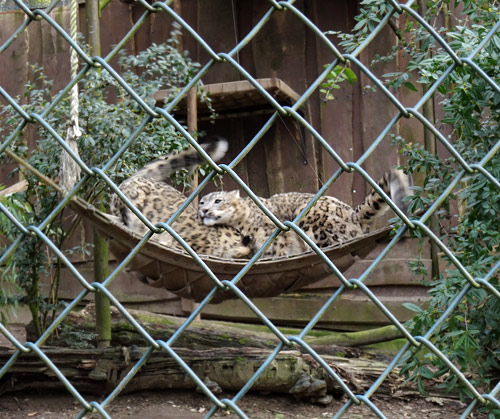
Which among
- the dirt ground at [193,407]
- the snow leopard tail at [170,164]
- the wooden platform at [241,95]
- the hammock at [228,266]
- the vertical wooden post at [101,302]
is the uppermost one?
the wooden platform at [241,95]

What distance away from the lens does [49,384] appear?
4402 mm

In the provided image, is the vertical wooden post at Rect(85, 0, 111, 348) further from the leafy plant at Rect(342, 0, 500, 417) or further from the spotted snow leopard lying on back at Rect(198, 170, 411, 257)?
the leafy plant at Rect(342, 0, 500, 417)

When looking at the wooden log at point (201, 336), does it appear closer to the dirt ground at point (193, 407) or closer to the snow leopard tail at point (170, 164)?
the dirt ground at point (193, 407)

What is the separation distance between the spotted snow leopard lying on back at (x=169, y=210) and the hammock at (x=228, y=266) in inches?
19.7

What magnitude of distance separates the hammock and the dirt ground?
0.64m

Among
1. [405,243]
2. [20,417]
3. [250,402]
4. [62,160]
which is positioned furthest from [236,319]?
[62,160]

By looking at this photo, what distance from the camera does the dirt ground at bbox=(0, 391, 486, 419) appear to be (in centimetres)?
419

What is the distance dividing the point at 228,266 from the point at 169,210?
40.3 inches

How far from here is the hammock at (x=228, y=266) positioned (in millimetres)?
4012

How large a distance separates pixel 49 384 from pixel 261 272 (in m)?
1.46

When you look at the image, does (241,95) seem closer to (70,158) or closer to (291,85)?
(291,85)

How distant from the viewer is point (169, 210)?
195 inches

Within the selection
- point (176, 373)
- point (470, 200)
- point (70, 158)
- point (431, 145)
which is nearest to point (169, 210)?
point (176, 373)

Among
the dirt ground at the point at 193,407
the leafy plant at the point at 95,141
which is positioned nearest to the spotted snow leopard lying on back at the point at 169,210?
the leafy plant at the point at 95,141
